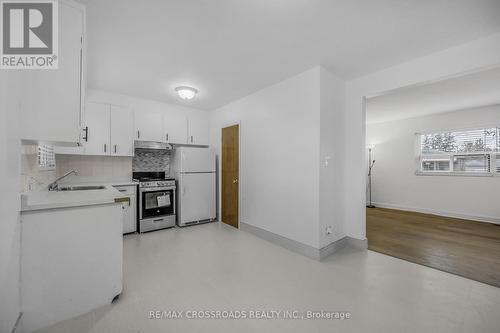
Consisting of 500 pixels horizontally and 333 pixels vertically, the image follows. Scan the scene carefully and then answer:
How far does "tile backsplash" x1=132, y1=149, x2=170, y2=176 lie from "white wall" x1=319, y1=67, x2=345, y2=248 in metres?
3.33

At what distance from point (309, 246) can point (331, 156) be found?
4.17ft

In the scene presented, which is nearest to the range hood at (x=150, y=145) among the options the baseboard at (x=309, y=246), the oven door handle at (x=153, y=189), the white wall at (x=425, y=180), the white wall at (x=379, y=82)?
the oven door handle at (x=153, y=189)

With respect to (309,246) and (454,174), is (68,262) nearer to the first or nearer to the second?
(309,246)

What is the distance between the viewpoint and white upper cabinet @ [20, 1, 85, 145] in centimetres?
146

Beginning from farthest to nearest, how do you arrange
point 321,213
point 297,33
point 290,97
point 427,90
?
point 427,90 → point 290,97 → point 321,213 → point 297,33

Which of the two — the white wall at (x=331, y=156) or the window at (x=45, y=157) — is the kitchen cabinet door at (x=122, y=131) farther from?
the white wall at (x=331, y=156)

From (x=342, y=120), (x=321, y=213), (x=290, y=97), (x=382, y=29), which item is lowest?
(x=321, y=213)

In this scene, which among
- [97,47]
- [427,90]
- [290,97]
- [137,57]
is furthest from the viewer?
[427,90]

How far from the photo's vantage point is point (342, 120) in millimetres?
3113

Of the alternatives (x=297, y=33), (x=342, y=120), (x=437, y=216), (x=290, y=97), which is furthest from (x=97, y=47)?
(x=437, y=216)

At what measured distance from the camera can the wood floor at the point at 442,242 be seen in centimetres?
245

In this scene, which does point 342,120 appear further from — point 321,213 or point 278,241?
point 278,241

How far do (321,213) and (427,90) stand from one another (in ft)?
9.84

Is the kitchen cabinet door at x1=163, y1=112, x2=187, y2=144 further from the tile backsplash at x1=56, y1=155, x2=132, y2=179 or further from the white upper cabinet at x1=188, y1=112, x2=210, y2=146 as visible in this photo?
the tile backsplash at x1=56, y1=155, x2=132, y2=179
